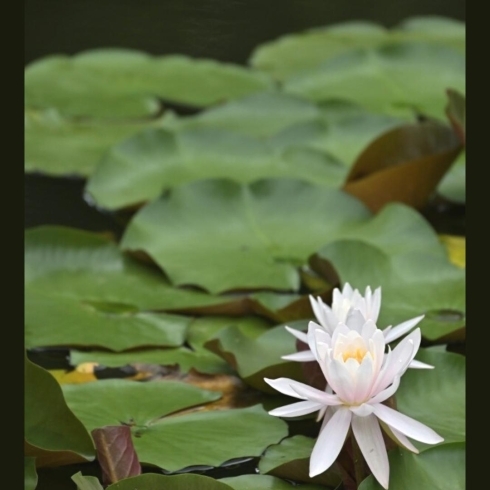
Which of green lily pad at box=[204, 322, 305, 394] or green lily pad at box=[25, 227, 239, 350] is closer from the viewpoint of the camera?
green lily pad at box=[204, 322, 305, 394]

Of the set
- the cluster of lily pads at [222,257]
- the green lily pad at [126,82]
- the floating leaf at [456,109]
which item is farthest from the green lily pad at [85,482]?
the green lily pad at [126,82]

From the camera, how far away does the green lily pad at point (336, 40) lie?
2896 mm

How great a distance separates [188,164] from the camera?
6.90 feet

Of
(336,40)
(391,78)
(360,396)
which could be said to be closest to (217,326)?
(360,396)

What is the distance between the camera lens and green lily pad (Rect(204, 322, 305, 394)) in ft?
4.25

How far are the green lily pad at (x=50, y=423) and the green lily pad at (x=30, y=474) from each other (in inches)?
0.8

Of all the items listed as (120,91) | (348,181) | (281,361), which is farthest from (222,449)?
(120,91)

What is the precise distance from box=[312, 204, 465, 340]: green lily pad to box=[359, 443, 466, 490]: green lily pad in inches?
14.7

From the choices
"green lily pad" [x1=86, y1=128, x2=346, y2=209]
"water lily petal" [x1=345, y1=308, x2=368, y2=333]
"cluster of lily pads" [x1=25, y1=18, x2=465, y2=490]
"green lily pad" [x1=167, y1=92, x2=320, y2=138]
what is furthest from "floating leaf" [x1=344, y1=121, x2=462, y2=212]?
"water lily petal" [x1=345, y1=308, x2=368, y2=333]

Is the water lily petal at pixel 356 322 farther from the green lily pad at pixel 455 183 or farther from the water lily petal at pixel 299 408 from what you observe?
the green lily pad at pixel 455 183

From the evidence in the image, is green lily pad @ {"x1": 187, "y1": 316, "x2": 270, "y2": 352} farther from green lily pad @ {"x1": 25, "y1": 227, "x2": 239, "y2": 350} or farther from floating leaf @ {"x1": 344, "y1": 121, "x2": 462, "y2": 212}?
floating leaf @ {"x1": 344, "y1": 121, "x2": 462, "y2": 212}

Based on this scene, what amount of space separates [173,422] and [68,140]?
1213 mm

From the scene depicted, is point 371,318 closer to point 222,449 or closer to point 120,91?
point 222,449

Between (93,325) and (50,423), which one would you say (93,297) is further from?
(50,423)
